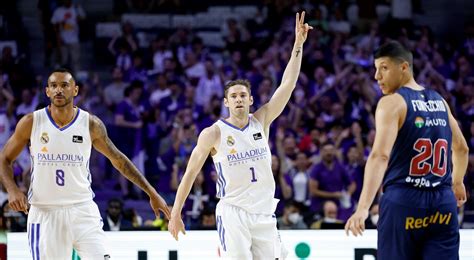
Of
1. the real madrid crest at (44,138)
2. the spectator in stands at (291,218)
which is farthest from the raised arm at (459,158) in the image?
the spectator in stands at (291,218)

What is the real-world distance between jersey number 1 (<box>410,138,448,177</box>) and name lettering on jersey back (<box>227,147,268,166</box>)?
2.39m

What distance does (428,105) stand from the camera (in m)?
6.88

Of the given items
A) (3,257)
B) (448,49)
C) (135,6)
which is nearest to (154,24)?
(135,6)

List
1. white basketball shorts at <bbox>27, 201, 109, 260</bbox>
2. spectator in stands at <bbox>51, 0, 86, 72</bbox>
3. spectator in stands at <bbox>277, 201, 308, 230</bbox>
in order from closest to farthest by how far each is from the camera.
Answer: white basketball shorts at <bbox>27, 201, 109, 260</bbox>, spectator in stands at <bbox>277, 201, 308, 230</bbox>, spectator in stands at <bbox>51, 0, 86, 72</bbox>

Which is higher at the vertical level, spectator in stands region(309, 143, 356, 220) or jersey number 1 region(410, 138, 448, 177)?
jersey number 1 region(410, 138, 448, 177)

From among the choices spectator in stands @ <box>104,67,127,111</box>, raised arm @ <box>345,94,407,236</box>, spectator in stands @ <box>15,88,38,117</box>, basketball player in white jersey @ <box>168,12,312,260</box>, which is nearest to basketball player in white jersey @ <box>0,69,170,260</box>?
basketball player in white jersey @ <box>168,12,312,260</box>

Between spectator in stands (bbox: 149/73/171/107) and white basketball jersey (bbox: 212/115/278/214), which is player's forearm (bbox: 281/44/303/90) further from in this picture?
spectator in stands (bbox: 149/73/171/107)

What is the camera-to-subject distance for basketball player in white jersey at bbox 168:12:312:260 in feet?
28.8

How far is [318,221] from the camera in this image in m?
13.0

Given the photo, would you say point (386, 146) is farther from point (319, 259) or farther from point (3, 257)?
point (3, 257)

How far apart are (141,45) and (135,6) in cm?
130

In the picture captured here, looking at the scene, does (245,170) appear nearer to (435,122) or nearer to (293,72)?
(293,72)

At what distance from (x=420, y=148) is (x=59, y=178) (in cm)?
343

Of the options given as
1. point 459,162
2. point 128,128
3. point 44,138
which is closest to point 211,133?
point 44,138
